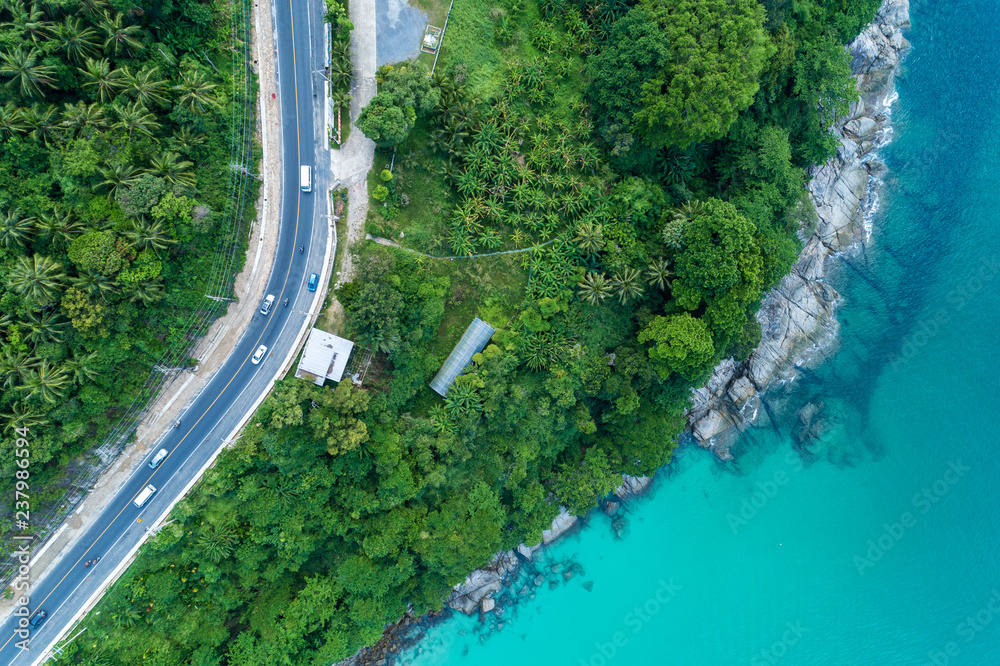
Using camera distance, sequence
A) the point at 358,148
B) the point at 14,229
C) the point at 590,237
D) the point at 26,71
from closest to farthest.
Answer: the point at 26,71 < the point at 14,229 < the point at 358,148 < the point at 590,237

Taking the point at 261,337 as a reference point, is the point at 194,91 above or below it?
above

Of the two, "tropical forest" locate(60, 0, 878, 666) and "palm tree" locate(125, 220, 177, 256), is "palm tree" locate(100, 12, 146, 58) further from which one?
"palm tree" locate(125, 220, 177, 256)

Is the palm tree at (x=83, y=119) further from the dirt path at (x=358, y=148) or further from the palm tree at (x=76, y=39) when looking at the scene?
the dirt path at (x=358, y=148)

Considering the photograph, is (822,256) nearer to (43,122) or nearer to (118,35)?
(118,35)

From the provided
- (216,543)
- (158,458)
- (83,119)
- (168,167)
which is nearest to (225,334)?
(158,458)

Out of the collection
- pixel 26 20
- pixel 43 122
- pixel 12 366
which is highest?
pixel 26 20

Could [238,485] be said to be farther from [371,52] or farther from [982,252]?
[982,252]

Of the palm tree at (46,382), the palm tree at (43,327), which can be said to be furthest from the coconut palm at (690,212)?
the palm tree at (46,382)
